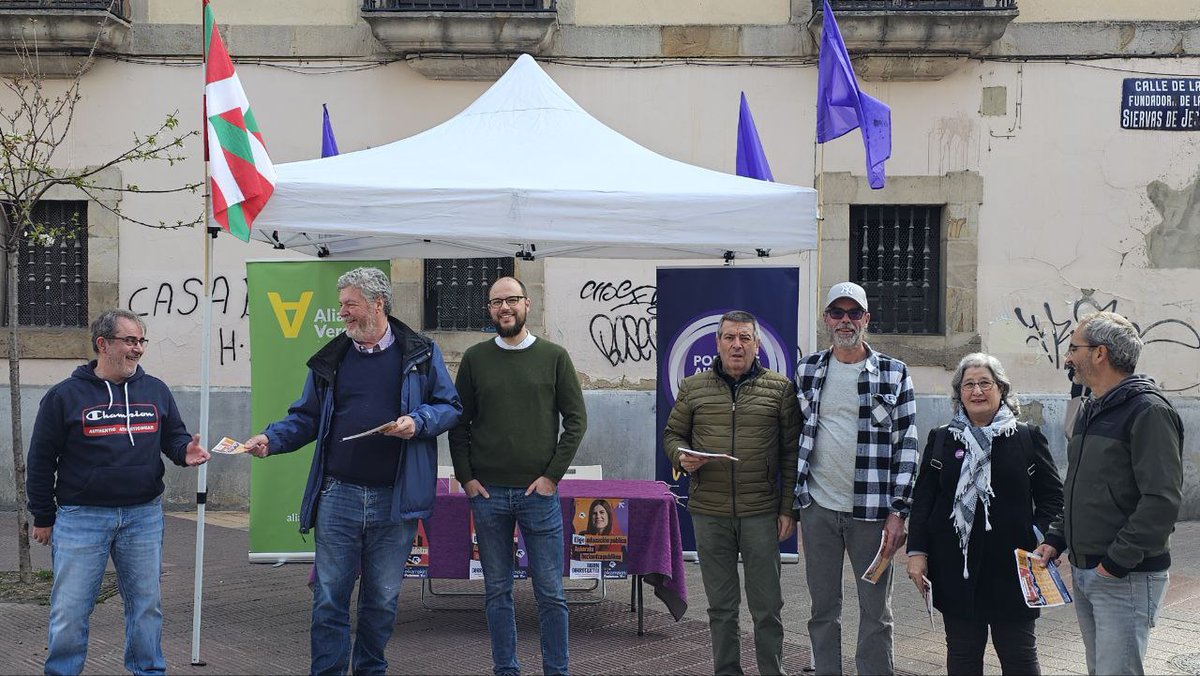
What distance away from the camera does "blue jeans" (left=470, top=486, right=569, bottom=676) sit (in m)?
4.71

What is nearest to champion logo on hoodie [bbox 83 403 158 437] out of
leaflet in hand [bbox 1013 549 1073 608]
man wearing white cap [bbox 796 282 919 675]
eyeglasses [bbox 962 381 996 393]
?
man wearing white cap [bbox 796 282 919 675]

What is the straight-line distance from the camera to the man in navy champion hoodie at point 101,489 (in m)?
4.36

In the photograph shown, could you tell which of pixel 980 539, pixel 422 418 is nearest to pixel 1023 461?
pixel 980 539

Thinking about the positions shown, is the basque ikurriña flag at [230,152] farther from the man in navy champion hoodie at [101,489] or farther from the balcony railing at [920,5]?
the balcony railing at [920,5]

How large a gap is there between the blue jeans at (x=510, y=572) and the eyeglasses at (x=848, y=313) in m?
1.48

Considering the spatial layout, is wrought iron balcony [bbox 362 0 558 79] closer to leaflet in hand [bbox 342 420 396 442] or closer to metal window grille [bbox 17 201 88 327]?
metal window grille [bbox 17 201 88 327]

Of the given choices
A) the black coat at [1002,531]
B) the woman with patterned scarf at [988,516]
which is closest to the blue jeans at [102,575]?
the woman with patterned scarf at [988,516]

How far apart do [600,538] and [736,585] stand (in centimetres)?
115

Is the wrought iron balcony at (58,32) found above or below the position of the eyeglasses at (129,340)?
above

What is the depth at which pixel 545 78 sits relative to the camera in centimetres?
669

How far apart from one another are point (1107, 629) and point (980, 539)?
0.56 metres

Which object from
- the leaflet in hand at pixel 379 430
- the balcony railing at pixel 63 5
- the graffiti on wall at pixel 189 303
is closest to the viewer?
the leaflet in hand at pixel 379 430

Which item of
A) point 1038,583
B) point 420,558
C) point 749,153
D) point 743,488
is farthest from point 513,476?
point 749,153

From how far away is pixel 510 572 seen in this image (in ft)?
15.6
